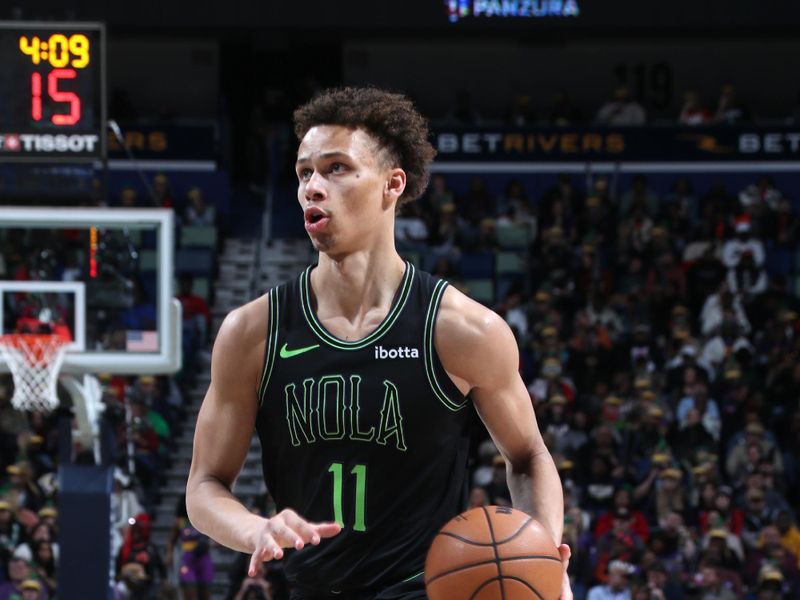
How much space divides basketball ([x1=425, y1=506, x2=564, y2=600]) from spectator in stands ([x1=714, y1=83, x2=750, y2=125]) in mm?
17969

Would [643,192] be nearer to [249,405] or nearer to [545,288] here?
[545,288]

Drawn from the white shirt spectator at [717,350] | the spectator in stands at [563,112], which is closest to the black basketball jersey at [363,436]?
the white shirt spectator at [717,350]

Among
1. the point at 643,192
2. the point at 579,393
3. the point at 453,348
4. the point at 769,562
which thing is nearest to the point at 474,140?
the point at 643,192

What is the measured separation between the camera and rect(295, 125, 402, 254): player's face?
4.20 m

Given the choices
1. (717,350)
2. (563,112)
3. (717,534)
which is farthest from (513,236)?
(717,534)

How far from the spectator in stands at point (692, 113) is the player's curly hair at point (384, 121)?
17.1m

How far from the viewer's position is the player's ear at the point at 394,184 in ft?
14.3

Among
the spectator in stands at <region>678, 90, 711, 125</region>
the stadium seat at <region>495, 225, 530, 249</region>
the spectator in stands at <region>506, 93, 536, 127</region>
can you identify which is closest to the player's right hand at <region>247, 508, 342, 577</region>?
the stadium seat at <region>495, 225, 530, 249</region>

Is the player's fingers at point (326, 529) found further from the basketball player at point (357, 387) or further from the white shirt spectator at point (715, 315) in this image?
the white shirt spectator at point (715, 315)

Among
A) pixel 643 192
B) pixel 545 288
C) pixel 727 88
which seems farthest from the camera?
pixel 727 88

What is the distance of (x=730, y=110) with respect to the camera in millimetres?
21625

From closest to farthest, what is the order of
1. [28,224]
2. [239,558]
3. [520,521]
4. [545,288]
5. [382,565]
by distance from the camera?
[520,521] → [382,565] → [28,224] → [239,558] → [545,288]

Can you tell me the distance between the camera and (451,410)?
430 centimetres

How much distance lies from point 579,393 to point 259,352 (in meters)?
12.3
